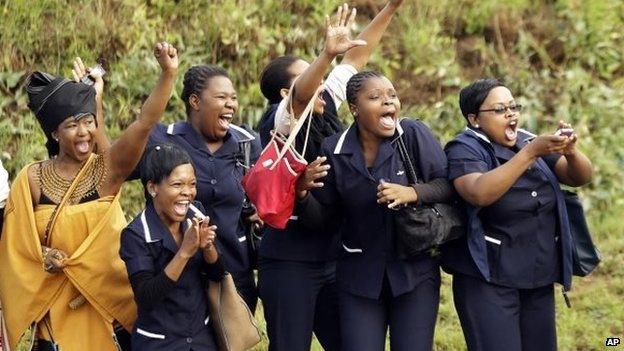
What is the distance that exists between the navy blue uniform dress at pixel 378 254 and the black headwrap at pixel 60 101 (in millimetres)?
1081

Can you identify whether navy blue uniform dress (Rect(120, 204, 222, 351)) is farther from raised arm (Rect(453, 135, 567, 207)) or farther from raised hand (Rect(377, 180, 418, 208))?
raised arm (Rect(453, 135, 567, 207))

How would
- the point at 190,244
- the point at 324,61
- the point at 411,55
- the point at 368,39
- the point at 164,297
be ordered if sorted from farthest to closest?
the point at 411,55
the point at 368,39
the point at 324,61
the point at 164,297
the point at 190,244

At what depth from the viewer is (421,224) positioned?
5664mm

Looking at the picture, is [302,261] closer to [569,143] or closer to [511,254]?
[511,254]

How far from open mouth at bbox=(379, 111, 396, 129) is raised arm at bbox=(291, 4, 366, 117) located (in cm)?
33

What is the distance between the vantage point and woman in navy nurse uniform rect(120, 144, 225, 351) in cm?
553

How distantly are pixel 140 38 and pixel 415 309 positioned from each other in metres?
4.29

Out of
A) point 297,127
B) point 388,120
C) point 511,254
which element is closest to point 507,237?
point 511,254

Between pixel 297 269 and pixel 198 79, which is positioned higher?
pixel 198 79

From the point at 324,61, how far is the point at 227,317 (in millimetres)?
1214

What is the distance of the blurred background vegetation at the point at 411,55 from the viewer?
9.12 metres

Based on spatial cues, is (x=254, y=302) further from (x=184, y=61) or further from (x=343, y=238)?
(x=184, y=61)

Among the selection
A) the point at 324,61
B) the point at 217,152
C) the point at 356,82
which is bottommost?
the point at 217,152

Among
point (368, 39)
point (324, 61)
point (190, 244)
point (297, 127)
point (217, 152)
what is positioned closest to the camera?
point (190, 244)
